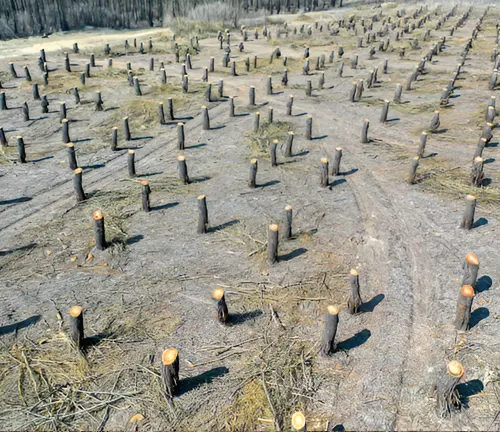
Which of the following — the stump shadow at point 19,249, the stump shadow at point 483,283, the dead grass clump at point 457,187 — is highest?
the dead grass clump at point 457,187

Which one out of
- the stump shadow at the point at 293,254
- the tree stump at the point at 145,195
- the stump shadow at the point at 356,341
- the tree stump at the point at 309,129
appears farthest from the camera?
the tree stump at the point at 309,129

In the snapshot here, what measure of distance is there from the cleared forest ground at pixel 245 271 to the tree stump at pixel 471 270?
394 mm

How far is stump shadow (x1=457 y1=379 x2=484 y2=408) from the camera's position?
6378 mm

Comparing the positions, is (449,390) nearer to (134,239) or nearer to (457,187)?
(134,239)

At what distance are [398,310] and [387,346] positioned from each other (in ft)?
3.20

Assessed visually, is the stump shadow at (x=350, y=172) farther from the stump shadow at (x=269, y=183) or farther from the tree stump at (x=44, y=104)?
the tree stump at (x=44, y=104)

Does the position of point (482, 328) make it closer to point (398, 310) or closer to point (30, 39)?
point (398, 310)

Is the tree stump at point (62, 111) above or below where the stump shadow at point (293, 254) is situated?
A: above

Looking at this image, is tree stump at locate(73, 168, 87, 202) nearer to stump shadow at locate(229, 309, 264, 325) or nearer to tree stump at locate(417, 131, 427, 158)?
stump shadow at locate(229, 309, 264, 325)

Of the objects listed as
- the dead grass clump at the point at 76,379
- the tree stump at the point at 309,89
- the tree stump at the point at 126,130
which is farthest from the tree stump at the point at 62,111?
the dead grass clump at the point at 76,379

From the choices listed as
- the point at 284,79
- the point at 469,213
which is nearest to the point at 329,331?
the point at 469,213

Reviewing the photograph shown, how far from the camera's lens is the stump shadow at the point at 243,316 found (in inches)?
312

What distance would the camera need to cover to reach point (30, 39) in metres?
30.6

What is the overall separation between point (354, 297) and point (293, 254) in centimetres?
213
